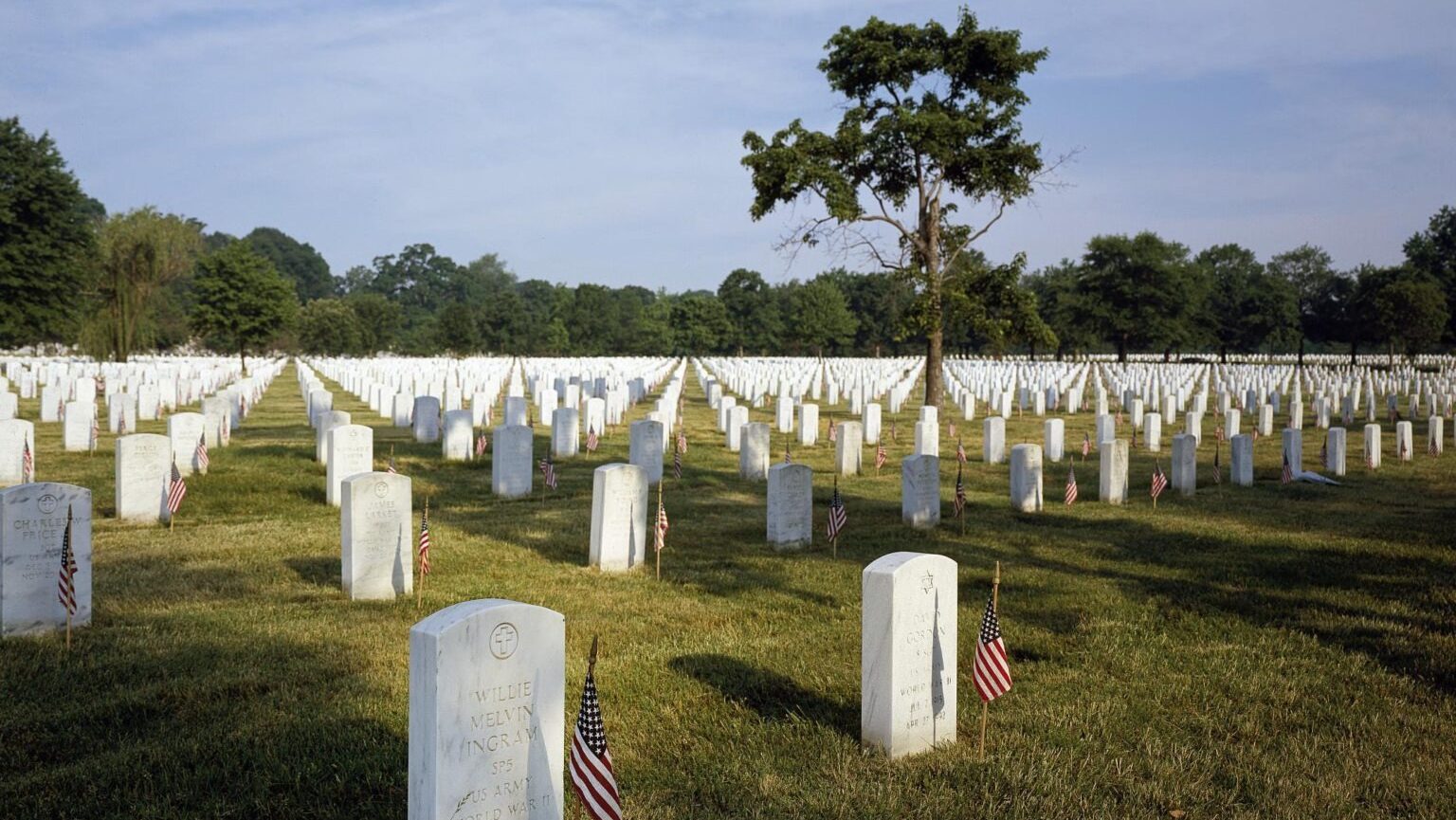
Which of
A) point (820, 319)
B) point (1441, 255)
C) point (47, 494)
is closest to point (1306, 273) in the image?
point (1441, 255)

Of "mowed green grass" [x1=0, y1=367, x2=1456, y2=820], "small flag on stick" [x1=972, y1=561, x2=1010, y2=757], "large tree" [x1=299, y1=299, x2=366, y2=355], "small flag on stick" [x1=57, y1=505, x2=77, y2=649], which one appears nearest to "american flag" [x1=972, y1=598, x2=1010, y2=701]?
"small flag on stick" [x1=972, y1=561, x2=1010, y2=757]

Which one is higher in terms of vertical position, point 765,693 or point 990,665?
point 990,665

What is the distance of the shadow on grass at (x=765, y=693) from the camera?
638cm

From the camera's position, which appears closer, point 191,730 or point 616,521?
point 191,730

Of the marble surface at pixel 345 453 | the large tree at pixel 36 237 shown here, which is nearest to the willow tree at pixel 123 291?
the large tree at pixel 36 237

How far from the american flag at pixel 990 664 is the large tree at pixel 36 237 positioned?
156 ft

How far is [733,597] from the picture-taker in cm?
953

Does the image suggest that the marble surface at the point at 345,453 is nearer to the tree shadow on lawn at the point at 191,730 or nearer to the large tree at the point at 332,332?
the tree shadow on lawn at the point at 191,730

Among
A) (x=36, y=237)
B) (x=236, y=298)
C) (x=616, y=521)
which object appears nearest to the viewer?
(x=616, y=521)

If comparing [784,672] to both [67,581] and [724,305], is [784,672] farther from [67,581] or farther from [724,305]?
[724,305]

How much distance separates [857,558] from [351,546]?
5.48m

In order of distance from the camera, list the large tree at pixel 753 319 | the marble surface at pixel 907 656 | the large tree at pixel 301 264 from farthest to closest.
A: the large tree at pixel 301 264 < the large tree at pixel 753 319 < the marble surface at pixel 907 656

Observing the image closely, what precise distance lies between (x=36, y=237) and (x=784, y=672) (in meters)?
47.2

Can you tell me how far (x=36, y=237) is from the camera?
139 ft
